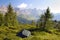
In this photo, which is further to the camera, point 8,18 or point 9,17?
point 9,17

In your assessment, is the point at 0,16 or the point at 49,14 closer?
the point at 49,14

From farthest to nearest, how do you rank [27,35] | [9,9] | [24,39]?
1. [9,9]
2. [27,35]
3. [24,39]

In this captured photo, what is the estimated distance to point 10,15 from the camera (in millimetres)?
102562

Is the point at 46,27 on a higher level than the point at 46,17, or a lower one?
lower

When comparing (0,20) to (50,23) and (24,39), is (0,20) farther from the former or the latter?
(24,39)

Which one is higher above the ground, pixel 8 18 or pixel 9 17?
pixel 9 17

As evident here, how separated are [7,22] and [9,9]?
27.7 ft

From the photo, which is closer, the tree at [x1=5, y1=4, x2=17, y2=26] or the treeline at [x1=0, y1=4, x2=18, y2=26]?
the treeline at [x1=0, y1=4, x2=18, y2=26]

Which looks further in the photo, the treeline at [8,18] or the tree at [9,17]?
the tree at [9,17]

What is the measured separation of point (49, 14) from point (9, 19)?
37936 mm

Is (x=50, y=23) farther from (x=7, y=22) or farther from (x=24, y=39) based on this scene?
(x=7, y=22)

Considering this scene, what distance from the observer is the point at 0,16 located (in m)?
104

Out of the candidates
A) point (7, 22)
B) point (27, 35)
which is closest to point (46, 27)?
point (27, 35)

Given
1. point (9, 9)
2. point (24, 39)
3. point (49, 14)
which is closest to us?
point (24, 39)
